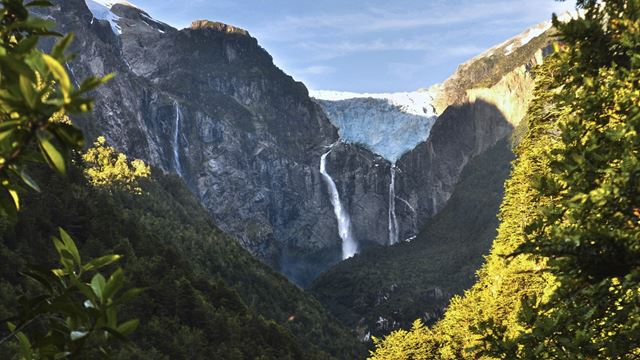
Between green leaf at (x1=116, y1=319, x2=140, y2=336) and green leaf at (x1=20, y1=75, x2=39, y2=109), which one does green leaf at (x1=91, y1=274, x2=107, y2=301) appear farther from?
green leaf at (x1=20, y1=75, x2=39, y2=109)

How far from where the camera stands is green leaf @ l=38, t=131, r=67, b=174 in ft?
6.42

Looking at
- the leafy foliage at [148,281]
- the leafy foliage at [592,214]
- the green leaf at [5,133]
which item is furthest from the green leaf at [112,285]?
the leafy foliage at [148,281]

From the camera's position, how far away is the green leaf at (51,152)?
1956 millimetres

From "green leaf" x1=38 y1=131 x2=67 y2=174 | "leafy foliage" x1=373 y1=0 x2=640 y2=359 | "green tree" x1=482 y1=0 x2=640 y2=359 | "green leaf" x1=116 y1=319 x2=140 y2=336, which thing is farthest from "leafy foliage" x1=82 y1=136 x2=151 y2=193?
"green leaf" x1=38 y1=131 x2=67 y2=174

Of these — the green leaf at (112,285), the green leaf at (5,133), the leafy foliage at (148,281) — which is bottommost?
the leafy foliage at (148,281)

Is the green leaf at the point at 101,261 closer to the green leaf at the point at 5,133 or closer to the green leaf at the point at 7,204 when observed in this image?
the green leaf at the point at 7,204

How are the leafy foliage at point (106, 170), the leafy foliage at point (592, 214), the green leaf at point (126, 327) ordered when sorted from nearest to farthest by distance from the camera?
the green leaf at point (126, 327), the leafy foliage at point (592, 214), the leafy foliage at point (106, 170)

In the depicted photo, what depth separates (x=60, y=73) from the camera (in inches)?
73.5

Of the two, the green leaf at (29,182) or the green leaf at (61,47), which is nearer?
the green leaf at (61,47)

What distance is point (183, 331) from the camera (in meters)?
→ 61.6

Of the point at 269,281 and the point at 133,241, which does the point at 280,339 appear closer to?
the point at 133,241

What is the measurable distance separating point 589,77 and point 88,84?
9365mm

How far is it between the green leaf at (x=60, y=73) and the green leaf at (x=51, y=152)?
0.56 ft

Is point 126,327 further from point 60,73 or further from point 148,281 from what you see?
point 148,281
